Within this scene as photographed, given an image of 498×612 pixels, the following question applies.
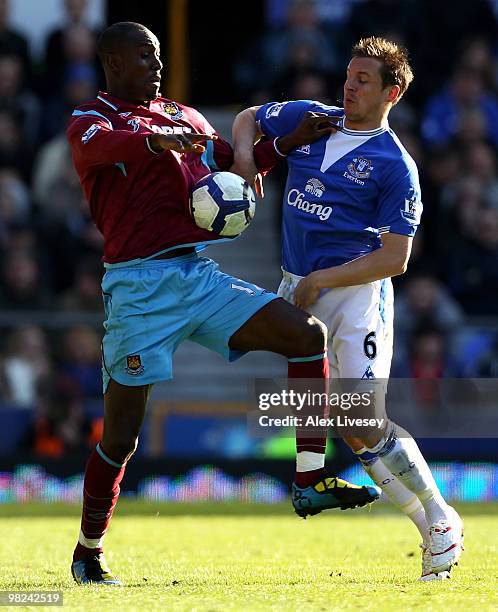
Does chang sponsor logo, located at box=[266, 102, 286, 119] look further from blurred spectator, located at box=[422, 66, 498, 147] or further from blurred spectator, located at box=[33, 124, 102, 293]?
blurred spectator, located at box=[422, 66, 498, 147]

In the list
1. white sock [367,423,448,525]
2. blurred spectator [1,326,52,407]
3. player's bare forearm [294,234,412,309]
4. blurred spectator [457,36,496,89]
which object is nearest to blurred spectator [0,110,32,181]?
blurred spectator [1,326,52,407]

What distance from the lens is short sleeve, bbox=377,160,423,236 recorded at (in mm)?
7324

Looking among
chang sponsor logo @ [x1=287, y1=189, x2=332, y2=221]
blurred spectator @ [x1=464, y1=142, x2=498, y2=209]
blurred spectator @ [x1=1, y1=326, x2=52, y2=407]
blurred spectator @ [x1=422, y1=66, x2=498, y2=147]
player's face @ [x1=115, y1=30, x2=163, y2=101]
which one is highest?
player's face @ [x1=115, y1=30, x2=163, y2=101]

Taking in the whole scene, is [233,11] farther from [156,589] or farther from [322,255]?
[156,589]

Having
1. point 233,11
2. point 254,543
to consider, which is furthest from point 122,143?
point 233,11

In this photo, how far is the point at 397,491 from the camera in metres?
7.62

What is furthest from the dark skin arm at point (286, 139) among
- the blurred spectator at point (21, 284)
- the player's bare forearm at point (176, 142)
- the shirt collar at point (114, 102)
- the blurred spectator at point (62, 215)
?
the blurred spectator at point (62, 215)

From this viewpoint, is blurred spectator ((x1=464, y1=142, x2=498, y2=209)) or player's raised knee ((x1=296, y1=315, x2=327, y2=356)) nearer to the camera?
player's raised knee ((x1=296, y1=315, x2=327, y2=356))

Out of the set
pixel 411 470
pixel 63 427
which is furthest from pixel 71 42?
pixel 411 470

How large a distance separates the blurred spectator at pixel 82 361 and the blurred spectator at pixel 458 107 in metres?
4.74

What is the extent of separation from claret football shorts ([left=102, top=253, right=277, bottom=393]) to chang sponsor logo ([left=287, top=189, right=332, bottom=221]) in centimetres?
59

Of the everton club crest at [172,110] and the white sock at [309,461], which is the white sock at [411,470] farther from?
the everton club crest at [172,110]

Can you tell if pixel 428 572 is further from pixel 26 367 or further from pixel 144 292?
pixel 26 367

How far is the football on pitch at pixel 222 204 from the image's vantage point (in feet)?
23.2
